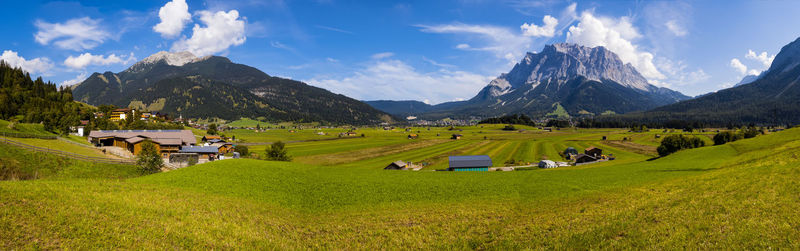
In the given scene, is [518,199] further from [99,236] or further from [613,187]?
[99,236]

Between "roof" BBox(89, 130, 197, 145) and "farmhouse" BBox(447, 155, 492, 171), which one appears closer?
"farmhouse" BBox(447, 155, 492, 171)

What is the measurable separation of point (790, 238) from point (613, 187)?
61.1ft

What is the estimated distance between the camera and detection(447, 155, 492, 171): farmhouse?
236ft

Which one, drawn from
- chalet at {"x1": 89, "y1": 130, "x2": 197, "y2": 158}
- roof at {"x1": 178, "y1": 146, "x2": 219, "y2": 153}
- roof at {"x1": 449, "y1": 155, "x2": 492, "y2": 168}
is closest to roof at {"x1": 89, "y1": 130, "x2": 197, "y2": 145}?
chalet at {"x1": 89, "y1": 130, "x2": 197, "y2": 158}

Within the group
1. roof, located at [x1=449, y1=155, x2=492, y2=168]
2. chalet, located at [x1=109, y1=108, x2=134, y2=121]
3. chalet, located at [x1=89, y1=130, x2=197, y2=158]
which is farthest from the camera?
chalet, located at [x1=109, y1=108, x2=134, y2=121]

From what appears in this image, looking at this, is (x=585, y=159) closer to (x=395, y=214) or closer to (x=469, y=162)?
(x=469, y=162)

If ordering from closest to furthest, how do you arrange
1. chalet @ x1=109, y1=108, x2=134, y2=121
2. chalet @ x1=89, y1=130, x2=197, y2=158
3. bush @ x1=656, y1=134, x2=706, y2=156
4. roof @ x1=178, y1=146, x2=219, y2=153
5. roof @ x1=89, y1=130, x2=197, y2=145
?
bush @ x1=656, y1=134, x2=706, y2=156 → chalet @ x1=89, y1=130, x2=197, y2=158 → roof @ x1=178, y1=146, x2=219, y2=153 → roof @ x1=89, y1=130, x2=197, y2=145 → chalet @ x1=109, y1=108, x2=134, y2=121

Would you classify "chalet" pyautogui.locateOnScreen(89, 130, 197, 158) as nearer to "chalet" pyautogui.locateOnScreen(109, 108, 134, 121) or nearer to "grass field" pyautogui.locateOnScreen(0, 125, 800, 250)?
"grass field" pyautogui.locateOnScreen(0, 125, 800, 250)

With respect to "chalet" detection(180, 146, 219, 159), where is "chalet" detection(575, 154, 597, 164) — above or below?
below

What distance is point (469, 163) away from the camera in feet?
240

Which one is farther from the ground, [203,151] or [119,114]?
[119,114]

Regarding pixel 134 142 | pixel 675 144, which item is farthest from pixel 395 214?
pixel 675 144

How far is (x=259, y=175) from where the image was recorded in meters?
32.2

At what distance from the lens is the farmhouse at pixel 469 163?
71875 millimetres
